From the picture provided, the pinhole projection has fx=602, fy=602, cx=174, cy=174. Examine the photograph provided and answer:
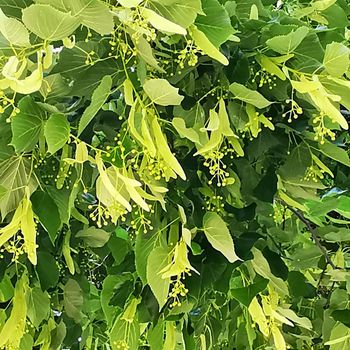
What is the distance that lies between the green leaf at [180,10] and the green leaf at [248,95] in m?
0.09

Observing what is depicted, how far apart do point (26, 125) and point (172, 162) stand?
12 centimetres

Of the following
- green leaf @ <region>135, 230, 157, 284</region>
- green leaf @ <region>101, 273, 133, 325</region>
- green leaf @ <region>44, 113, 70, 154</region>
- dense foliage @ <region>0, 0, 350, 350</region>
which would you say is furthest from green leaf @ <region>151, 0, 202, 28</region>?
green leaf @ <region>101, 273, 133, 325</region>

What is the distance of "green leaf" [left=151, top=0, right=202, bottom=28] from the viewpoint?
16.2 inches

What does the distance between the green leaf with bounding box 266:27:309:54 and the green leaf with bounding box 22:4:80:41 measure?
0.16 meters

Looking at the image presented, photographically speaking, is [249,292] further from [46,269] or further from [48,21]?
[48,21]

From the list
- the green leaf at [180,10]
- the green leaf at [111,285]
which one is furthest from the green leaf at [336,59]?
the green leaf at [111,285]

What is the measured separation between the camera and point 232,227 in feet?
2.07

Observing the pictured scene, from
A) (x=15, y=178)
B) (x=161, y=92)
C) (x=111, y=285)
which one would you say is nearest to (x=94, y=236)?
(x=111, y=285)

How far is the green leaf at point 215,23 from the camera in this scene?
454mm

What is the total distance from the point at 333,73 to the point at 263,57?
0.22 ft

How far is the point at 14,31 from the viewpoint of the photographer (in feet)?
1.23

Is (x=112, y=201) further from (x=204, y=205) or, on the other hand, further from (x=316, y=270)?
(x=316, y=270)

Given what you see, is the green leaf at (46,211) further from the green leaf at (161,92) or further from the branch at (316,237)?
the branch at (316,237)

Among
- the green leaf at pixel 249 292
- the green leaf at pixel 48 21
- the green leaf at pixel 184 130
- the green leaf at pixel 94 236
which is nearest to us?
the green leaf at pixel 48 21
